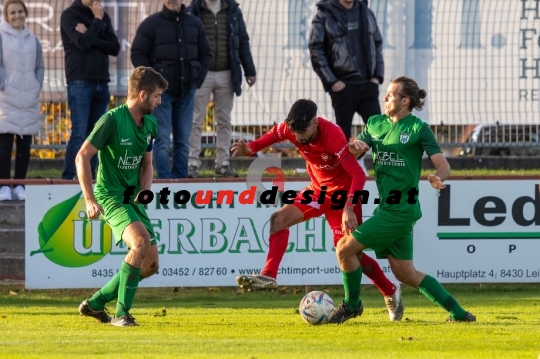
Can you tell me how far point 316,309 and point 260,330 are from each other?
0.57 metres

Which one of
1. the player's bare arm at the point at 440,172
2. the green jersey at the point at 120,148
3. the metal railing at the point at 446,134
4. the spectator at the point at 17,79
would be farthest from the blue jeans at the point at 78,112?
the player's bare arm at the point at 440,172

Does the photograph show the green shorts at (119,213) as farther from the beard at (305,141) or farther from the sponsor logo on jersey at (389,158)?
the sponsor logo on jersey at (389,158)

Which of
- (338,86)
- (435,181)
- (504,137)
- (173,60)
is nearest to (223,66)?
(173,60)

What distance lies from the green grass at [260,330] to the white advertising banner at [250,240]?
0.95 ft

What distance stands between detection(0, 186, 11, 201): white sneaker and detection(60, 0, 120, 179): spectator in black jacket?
777mm

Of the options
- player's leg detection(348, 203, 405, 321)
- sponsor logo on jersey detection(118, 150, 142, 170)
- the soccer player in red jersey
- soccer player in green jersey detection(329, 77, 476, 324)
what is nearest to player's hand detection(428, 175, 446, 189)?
soccer player in green jersey detection(329, 77, 476, 324)

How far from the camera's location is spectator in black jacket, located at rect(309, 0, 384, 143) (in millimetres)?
13617

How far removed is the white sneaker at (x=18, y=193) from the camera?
42.5ft

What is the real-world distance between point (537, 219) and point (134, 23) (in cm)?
647

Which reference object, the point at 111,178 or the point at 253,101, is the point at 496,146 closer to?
the point at 253,101

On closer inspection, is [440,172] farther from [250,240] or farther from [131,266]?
[250,240]

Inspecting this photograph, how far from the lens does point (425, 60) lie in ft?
50.7

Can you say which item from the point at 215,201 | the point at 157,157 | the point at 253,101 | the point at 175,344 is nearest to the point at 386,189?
the point at 175,344

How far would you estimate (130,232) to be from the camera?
870 centimetres
